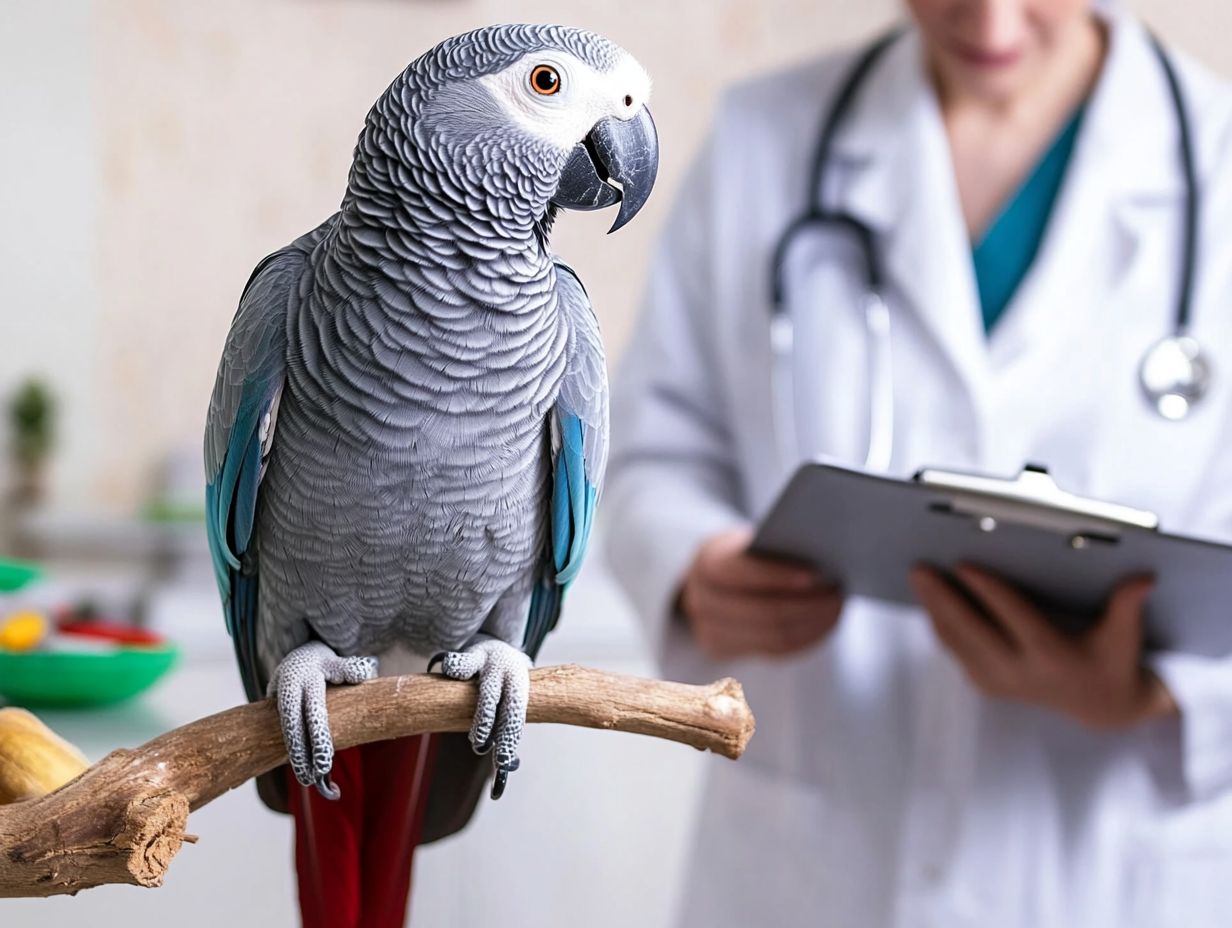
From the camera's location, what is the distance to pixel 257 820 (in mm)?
786

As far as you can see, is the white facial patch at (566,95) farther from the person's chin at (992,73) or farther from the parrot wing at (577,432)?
the person's chin at (992,73)

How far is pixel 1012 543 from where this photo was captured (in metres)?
0.63

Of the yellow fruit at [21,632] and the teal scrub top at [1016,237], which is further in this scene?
the teal scrub top at [1016,237]

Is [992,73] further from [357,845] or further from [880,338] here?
[357,845]

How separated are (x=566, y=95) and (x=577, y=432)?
0.10 m

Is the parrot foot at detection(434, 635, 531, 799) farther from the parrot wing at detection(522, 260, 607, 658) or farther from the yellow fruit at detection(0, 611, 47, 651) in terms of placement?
the yellow fruit at detection(0, 611, 47, 651)

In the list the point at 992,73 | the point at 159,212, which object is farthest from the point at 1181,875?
the point at 159,212

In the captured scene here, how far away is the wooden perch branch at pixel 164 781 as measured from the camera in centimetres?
32

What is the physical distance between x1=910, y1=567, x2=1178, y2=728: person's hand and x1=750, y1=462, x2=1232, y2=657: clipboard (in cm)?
1

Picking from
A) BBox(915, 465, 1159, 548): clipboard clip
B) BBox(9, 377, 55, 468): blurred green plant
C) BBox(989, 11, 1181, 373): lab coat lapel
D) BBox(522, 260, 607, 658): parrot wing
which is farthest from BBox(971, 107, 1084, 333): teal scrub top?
BBox(9, 377, 55, 468): blurred green plant

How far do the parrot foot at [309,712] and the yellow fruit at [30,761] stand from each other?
0.31 ft

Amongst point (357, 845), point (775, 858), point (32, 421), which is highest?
point (32, 421)

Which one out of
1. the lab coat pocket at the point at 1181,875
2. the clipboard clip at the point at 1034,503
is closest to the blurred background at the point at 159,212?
the lab coat pocket at the point at 1181,875

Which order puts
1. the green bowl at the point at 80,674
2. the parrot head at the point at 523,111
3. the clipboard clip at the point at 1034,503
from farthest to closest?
the green bowl at the point at 80,674 < the clipboard clip at the point at 1034,503 < the parrot head at the point at 523,111
